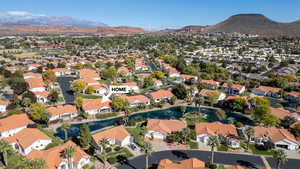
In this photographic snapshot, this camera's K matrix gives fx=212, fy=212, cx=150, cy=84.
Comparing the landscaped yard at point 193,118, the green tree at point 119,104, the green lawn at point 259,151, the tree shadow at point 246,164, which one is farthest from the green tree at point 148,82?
the tree shadow at point 246,164

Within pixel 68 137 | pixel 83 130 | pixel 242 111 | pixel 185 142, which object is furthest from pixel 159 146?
pixel 242 111

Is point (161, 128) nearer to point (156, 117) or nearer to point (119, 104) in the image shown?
point (156, 117)

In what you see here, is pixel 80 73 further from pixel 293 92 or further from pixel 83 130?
pixel 293 92

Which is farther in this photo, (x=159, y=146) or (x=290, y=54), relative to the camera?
(x=290, y=54)

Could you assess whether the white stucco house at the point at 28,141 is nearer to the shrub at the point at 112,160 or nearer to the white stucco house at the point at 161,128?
the shrub at the point at 112,160

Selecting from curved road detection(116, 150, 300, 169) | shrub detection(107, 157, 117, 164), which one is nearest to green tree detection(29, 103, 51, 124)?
shrub detection(107, 157, 117, 164)
